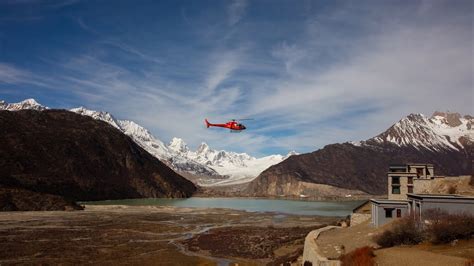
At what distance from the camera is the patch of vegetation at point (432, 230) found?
80.2 ft

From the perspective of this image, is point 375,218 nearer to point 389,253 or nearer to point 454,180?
point 454,180

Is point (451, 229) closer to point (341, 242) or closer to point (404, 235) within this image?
point (404, 235)

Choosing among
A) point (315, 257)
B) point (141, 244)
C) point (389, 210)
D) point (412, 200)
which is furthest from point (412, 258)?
point (141, 244)

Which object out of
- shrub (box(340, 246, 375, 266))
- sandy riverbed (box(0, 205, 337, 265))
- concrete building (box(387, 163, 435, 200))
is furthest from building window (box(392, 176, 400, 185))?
shrub (box(340, 246, 375, 266))

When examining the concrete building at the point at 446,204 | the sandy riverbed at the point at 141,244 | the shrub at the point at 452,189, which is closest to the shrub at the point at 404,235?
the concrete building at the point at 446,204

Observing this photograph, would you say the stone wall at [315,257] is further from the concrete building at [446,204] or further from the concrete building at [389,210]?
the concrete building at [446,204]

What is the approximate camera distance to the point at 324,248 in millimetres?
31500

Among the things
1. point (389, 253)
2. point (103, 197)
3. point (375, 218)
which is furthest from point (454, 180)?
point (103, 197)

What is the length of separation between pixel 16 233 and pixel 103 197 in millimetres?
130275

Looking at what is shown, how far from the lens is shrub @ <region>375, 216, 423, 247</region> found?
2672cm

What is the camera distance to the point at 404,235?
27062 mm

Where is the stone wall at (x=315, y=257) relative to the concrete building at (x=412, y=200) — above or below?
below

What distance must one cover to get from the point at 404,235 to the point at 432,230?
6.58ft

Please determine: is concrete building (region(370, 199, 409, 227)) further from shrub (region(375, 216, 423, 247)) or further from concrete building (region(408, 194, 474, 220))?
shrub (region(375, 216, 423, 247))
